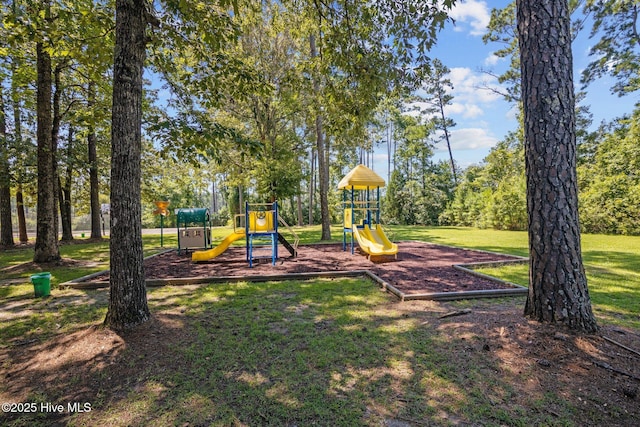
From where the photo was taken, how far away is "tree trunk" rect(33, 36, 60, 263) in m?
7.84

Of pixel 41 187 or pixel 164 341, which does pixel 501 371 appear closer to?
pixel 164 341

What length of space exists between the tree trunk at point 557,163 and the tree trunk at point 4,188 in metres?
14.3

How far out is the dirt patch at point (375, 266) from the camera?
215 inches

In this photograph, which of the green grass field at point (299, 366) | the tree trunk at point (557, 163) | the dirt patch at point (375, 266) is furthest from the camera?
the dirt patch at point (375, 266)

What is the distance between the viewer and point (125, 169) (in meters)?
3.26

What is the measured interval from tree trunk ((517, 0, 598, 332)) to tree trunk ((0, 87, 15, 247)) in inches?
562

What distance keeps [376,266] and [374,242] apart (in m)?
1.54

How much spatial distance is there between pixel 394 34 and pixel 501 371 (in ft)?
13.3

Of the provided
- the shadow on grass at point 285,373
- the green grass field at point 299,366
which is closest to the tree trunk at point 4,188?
the green grass field at point 299,366

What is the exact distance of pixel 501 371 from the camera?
255 centimetres

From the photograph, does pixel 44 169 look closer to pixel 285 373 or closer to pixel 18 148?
pixel 18 148

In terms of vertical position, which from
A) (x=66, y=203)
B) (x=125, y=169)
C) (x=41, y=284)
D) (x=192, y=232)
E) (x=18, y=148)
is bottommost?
(x=41, y=284)

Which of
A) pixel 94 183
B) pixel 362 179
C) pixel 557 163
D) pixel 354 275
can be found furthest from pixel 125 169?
pixel 94 183

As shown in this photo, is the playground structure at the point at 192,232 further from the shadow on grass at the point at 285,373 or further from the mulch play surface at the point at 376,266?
the shadow on grass at the point at 285,373
